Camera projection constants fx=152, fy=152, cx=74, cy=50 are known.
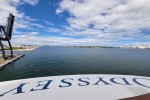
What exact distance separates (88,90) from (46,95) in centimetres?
197

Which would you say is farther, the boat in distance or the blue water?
the blue water

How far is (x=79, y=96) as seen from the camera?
257 inches

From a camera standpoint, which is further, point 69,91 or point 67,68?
point 67,68

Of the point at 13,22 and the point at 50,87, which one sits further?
the point at 13,22

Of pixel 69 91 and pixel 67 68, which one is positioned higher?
pixel 69 91

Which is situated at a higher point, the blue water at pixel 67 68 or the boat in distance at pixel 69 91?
the boat in distance at pixel 69 91

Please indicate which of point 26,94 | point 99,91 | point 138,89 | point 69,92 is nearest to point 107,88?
point 99,91

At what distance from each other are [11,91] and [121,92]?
5236 millimetres

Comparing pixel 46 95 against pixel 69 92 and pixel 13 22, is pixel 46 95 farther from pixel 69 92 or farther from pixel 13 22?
pixel 13 22

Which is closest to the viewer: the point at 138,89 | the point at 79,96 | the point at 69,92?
the point at 79,96

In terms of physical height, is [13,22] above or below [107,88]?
above

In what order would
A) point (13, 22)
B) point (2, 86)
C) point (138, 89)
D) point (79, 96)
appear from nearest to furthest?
1. point (79, 96)
2. point (138, 89)
3. point (2, 86)
4. point (13, 22)

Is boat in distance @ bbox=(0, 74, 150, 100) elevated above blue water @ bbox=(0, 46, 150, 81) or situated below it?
above

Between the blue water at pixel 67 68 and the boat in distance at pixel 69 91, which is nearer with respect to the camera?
the boat in distance at pixel 69 91
